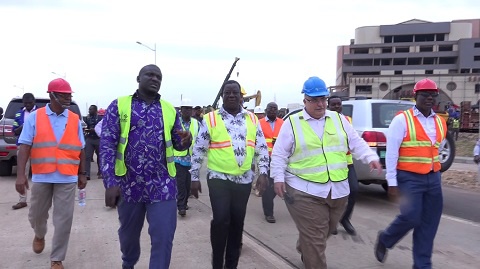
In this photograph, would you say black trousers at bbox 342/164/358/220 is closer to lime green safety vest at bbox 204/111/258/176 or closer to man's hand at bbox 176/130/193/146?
lime green safety vest at bbox 204/111/258/176

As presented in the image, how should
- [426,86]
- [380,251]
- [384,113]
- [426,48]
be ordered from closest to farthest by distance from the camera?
[426,86] < [380,251] < [384,113] < [426,48]

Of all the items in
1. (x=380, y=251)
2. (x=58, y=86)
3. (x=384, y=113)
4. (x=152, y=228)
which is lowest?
(x=380, y=251)

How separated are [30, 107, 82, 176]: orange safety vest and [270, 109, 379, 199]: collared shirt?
214 cm

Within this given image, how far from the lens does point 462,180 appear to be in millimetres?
11164

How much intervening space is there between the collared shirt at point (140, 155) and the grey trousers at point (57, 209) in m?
1.26

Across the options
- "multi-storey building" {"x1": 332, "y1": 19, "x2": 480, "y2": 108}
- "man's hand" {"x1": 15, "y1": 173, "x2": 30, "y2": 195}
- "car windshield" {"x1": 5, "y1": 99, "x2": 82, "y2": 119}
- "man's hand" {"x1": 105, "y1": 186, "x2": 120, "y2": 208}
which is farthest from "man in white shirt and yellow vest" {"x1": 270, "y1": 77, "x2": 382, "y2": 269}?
"multi-storey building" {"x1": 332, "y1": 19, "x2": 480, "y2": 108}

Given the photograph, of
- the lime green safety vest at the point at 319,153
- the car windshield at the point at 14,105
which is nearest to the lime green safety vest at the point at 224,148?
the lime green safety vest at the point at 319,153

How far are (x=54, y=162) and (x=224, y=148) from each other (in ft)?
5.66

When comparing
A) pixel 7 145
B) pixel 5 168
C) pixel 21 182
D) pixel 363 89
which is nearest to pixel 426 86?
pixel 21 182

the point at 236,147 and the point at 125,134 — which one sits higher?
the point at 125,134

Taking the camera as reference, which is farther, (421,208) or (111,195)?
(421,208)

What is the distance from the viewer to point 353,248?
556 centimetres

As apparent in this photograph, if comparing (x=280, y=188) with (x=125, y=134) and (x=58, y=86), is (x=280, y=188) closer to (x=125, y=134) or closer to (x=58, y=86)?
(x=125, y=134)

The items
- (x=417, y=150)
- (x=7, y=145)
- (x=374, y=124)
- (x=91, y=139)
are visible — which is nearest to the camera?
(x=417, y=150)
